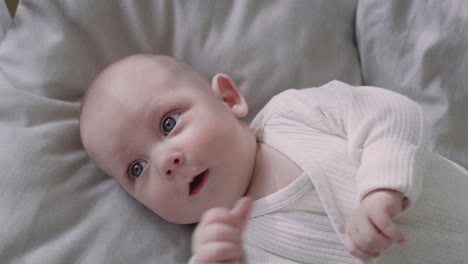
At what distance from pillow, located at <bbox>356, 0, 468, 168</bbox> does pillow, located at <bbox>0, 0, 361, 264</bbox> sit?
0.29 feet

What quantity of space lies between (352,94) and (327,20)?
30 centimetres

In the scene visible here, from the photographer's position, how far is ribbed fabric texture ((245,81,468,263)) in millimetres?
895

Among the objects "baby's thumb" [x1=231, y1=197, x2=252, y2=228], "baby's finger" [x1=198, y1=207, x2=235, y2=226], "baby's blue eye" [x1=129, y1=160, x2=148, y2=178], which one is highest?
"baby's thumb" [x1=231, y1=197, x2=252, y2=228]

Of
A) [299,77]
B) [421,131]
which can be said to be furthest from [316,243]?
[299,77]

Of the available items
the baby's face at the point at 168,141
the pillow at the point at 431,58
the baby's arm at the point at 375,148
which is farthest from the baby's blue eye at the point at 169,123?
the pillow at the point at 431,58

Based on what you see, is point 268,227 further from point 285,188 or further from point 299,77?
point 299,77

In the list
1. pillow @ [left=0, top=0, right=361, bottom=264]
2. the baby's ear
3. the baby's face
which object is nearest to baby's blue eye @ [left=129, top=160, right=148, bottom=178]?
the baby's face

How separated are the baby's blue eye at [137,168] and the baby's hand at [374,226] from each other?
39 centimetres

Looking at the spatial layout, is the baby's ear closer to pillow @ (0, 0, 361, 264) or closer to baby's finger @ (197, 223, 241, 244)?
pillow @ (0, 0, 361, 264)

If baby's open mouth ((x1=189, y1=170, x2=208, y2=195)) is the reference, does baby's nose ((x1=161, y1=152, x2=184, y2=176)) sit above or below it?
above

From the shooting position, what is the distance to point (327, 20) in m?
1.24

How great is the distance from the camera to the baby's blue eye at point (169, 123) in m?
0.96

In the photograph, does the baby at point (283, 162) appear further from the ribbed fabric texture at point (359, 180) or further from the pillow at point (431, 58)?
the pillow at point (431, 58)

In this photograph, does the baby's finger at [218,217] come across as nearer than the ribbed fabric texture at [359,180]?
Yes
